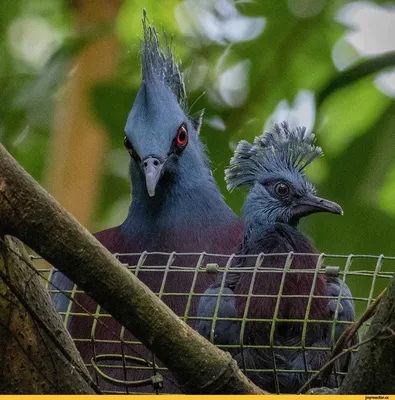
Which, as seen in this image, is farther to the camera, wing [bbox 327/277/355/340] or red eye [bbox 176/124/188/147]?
red eye [bbox 176/124/188/147]

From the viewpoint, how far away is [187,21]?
6.04 meters

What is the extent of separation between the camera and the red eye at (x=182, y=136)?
5008 millimetres

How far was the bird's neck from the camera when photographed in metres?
5.09

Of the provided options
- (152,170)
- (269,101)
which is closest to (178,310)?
(152,170)

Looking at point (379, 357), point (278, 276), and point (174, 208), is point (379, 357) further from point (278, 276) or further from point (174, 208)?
point (174, 208)

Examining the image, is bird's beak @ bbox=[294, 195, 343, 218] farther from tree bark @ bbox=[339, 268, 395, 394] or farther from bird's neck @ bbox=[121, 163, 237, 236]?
tree bark @ bbox=[339, 268, 395, 394]

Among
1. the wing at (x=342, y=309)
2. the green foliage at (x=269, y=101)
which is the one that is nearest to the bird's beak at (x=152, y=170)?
the green foliage at (x=269, y=101)

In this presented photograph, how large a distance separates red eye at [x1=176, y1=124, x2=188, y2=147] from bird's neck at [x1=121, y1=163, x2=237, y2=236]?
17cm

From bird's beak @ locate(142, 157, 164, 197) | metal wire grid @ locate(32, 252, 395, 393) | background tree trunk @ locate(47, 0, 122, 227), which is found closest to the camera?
metal wire grid @ locate(32, 252, 395, 393)

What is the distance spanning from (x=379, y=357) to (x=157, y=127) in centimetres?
256

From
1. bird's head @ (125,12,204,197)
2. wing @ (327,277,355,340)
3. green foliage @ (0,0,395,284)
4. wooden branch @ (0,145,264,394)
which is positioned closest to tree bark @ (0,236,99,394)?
wooden branch @ (0,145,264,394)

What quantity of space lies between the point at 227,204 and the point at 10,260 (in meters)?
2.85

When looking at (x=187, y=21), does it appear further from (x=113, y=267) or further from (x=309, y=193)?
(x=113, y=267)

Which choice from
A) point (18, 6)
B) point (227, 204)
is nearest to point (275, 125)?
point (227, 204)
